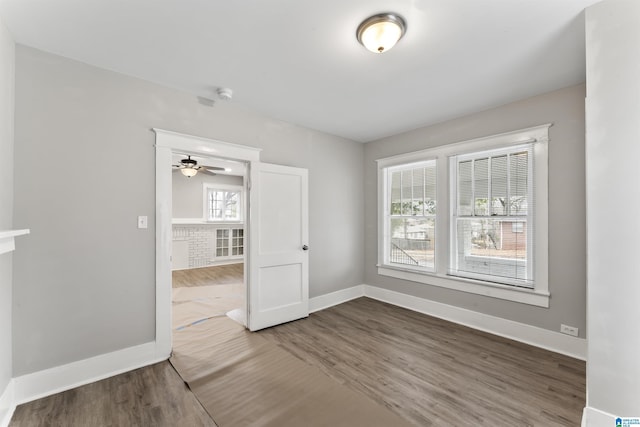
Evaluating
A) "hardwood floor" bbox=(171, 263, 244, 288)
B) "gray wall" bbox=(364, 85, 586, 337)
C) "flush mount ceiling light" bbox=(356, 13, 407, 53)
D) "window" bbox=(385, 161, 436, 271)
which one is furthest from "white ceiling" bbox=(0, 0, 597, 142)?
"hardwood floor" bbox=(171, 263, 244, 288)

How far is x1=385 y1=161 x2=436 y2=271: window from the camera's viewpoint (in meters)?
3.97

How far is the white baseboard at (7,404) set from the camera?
181 centimetres

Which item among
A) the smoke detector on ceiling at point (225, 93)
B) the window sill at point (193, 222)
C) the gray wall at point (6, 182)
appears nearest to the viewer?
the gray wall at point (6, 182)

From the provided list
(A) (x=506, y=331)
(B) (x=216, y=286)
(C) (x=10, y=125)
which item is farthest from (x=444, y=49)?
(B) (x=216, y=286)

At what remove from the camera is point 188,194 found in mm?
7207

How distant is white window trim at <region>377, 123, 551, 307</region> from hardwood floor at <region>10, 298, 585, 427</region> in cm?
54

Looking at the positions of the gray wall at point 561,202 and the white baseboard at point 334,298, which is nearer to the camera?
the gray wall at point 561,202

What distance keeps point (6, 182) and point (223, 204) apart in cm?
594

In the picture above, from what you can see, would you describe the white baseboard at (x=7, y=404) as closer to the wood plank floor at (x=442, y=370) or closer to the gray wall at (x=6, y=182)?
the gray wall at (x=6, y=182)

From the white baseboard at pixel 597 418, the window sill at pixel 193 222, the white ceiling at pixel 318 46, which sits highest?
the white ceiling at pixel 318 46

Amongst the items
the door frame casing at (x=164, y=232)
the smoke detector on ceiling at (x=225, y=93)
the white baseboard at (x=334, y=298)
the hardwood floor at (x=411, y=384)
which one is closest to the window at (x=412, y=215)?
the white baseboard at (x=334, y=298)

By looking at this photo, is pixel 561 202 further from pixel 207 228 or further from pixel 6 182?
pixel 207 228

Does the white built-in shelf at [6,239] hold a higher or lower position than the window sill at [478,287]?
higher

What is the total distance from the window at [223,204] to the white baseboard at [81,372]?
526 cm
